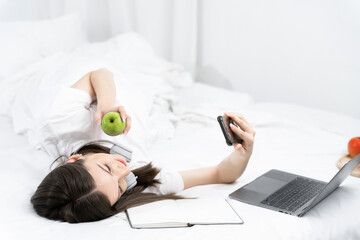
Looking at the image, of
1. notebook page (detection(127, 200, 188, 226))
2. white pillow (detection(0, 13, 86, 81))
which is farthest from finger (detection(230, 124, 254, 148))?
white pillow (detection(0, 13, 86, 81))

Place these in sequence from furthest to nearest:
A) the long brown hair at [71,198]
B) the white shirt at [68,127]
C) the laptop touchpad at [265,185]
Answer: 1. the white shirt at [68,127]
2. the laptop touchpad at [265,185]
3. the long brown hair at [71,198]

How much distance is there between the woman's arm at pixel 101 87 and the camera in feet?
4.40

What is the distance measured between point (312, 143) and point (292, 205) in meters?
0.58

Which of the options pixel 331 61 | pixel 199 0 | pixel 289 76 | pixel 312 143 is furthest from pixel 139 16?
pixel 312 143

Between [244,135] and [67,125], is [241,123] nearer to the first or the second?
[244,135]

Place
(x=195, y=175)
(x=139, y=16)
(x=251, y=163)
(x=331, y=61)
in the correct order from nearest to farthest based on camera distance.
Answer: (x=195, y=175) < (x=251, y=163) < (x=331, y=61) < (x=139, y=16)

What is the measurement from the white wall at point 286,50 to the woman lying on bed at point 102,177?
104 centimetres

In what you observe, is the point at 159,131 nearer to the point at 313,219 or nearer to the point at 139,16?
the point at 313,219

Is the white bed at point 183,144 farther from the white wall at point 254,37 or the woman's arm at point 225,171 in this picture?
the white wall at point 254,37

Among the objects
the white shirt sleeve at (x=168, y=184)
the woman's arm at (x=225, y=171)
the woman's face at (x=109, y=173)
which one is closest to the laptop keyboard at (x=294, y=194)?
Answer: the woman's arm at (x=225, y=171)

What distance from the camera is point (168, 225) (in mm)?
1006

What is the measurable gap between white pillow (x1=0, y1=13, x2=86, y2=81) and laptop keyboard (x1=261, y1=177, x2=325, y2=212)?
4.70 ft

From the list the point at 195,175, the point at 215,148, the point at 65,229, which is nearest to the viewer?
the point at 65,229

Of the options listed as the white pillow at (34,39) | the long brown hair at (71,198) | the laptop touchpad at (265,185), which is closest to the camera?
the long brown hair at (71,198)
